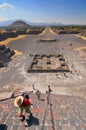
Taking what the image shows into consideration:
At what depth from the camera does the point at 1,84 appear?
2183 centimetres

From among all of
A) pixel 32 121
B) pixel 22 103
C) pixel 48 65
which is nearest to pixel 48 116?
pixel 32 121

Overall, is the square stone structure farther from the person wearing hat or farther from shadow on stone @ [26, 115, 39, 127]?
the person wearing hat

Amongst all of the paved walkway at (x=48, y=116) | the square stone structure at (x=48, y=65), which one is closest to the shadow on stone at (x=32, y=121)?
the paved walkway at (x=48, y=116)

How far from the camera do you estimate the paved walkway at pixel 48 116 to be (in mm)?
9602

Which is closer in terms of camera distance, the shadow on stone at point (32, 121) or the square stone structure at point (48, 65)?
the shadow on stone at point (32, 121)

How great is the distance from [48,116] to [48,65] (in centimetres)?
1927

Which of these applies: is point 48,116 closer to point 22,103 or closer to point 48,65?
point 22,103

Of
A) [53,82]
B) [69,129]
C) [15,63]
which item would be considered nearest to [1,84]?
[53,82]

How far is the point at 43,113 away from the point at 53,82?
36.5 feet

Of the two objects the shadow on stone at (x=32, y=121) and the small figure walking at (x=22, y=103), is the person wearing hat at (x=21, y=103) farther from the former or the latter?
the shadow on stone at (x=32, y=121)

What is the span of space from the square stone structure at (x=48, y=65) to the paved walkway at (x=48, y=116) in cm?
1295

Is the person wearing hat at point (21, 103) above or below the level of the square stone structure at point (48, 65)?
above

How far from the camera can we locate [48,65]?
2970 centimetres

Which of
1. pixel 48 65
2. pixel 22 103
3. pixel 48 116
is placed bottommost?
pixel 48 65
